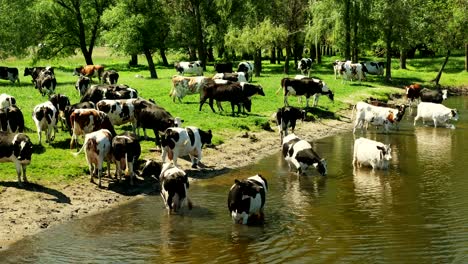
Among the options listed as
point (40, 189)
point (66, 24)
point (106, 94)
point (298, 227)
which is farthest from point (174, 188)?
point (66, 24)

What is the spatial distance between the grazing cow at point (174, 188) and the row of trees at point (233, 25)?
1234 inches

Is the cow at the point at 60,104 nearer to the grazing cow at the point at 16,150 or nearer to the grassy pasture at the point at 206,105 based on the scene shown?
the grassy pasture at the point at 206,105

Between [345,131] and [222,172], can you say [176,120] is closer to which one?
[222,172]

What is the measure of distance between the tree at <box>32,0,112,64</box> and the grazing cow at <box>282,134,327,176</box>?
115ft

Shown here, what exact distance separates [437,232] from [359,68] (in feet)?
118

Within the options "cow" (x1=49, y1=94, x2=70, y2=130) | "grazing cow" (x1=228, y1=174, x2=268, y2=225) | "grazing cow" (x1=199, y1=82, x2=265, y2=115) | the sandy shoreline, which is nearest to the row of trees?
"grazing cow" (x1=199, y1=82, x2=265, y2=115)

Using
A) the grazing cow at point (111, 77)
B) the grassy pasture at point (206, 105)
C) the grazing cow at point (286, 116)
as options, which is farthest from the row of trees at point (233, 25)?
the grazing cow at point (286, 116)

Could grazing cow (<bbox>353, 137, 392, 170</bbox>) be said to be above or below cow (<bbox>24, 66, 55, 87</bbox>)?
below

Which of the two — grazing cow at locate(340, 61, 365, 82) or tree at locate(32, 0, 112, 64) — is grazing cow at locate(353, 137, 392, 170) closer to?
grazing cow at locate(340, 61, 365, 82)

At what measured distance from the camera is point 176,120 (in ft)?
69.8

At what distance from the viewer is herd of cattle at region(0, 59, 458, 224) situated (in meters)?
15.4

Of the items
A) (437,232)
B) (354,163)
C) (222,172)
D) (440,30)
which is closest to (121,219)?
(222,172)

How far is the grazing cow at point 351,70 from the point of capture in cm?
4825

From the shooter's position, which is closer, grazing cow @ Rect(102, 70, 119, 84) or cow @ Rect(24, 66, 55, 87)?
grazing cow @ Rect(102, 70, 119, 84)
